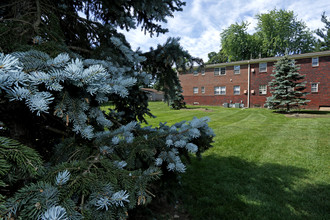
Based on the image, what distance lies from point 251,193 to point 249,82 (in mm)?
21964

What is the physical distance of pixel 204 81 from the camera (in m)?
26.0

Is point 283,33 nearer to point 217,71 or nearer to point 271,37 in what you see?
point 271,37

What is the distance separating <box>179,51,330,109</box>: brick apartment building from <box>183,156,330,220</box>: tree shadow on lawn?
41.0ft

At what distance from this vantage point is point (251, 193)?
348 cm

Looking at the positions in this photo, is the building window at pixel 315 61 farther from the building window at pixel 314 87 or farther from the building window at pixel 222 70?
the building window at pixel 222 70

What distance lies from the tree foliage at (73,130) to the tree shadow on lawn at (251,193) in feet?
5.60

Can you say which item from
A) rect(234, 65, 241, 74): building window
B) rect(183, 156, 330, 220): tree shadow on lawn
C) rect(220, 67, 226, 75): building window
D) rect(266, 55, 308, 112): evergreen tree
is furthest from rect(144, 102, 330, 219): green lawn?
rect(220, 67, 226, 75): building window

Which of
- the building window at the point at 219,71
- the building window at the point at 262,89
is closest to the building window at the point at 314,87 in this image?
the building window at the point at 262,89

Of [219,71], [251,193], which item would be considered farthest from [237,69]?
[251,193]

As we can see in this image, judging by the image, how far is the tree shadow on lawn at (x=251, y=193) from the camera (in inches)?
115

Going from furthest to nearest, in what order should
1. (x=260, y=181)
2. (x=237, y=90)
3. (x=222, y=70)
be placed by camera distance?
(x=222, y=70) < (x=237, y=90) < (x=260, y=181)

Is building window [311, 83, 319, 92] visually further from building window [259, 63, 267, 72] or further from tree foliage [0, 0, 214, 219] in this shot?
tree foliage [0, 0, 214, 219]

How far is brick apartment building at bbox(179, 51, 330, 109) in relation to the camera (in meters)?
18.9

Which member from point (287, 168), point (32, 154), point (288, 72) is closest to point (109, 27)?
point (32, 154)
